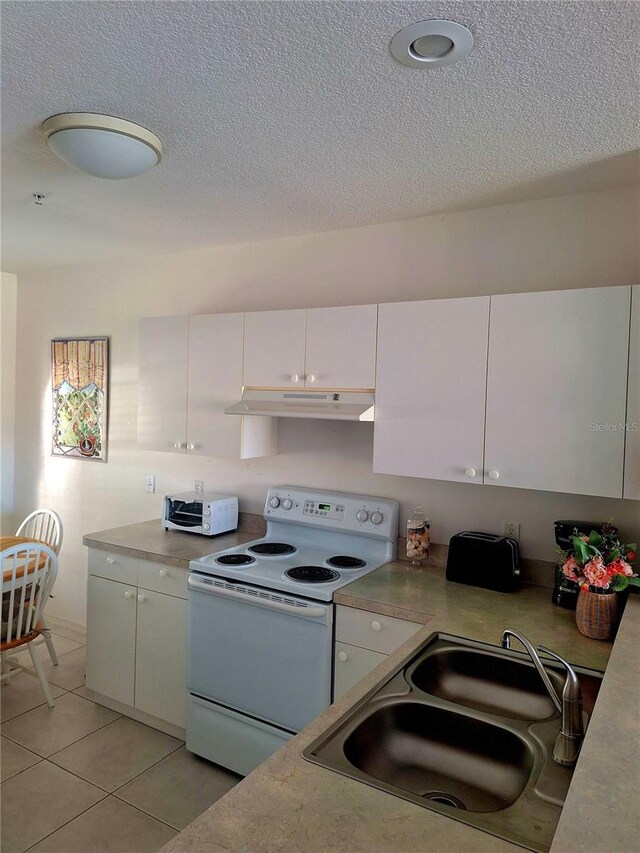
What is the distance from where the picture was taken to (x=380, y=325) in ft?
8.17

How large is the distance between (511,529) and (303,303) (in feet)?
5.15

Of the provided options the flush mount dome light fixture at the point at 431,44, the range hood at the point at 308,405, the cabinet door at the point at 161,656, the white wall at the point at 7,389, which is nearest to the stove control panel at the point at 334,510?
the range hood at the point at 308,405

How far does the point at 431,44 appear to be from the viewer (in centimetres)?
139

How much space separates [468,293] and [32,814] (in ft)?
9.42

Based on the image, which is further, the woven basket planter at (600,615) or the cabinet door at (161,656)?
the cabinet door at (161,656)

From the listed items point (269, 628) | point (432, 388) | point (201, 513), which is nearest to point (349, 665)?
point (269, 628)

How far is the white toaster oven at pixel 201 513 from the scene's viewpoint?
122 inches

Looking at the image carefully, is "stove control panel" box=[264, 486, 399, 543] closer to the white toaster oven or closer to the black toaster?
the white toaster oven

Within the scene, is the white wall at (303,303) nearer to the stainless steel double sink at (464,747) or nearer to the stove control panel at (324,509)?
the stove control panel at (324,509)

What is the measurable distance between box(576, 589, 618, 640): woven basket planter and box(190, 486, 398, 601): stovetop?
916 mm

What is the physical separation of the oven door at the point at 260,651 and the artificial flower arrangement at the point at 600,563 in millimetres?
920

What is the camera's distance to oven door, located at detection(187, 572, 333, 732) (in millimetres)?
2293

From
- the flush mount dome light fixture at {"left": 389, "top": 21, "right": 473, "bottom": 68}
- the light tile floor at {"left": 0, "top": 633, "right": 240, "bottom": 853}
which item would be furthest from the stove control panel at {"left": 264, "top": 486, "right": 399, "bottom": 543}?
the flush mount dome light fixture at {"left": 389, "top": 21, "right": 473, "bottom": 68}

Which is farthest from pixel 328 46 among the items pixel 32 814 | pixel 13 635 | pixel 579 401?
pixel 13 635
